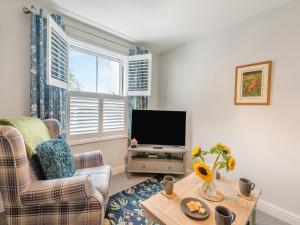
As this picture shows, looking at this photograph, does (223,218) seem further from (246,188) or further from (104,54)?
(104,54)

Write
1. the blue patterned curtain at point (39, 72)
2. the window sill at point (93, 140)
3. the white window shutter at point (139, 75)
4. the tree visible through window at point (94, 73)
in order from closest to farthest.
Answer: the blue patterned curtain at point (39, 72) < the window sill at point (93, 140) < the tree visible through window at point (94, 73) < the white window shutter at point (139, 75)

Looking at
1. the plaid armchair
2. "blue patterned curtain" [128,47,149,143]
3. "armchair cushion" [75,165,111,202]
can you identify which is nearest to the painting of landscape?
"blue patterned curtain" [128,47,149,143]

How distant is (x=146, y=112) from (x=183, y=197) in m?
1.59

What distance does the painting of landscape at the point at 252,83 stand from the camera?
1907 millimetres

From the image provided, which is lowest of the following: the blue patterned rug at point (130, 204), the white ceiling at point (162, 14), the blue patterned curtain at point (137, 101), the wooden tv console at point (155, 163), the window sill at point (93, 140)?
the blue patterned rug at point (130, 204)

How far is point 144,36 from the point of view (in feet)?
8.60

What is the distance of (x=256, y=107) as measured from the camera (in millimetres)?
1943

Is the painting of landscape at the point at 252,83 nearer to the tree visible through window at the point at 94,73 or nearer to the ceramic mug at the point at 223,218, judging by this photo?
the ceramic mug at the point at 223,218

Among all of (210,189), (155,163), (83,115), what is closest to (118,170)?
(155,163)

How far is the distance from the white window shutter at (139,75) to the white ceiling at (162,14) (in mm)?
410

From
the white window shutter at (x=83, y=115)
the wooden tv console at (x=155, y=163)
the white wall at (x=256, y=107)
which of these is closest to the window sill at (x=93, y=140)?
the white window shutter at (x=83, y=115)

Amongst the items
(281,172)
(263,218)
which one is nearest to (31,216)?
(263,218)

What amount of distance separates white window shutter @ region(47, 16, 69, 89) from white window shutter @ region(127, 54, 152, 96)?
1.09 metres

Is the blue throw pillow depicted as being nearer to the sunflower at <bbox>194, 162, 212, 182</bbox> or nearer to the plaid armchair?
the plaid armchair
